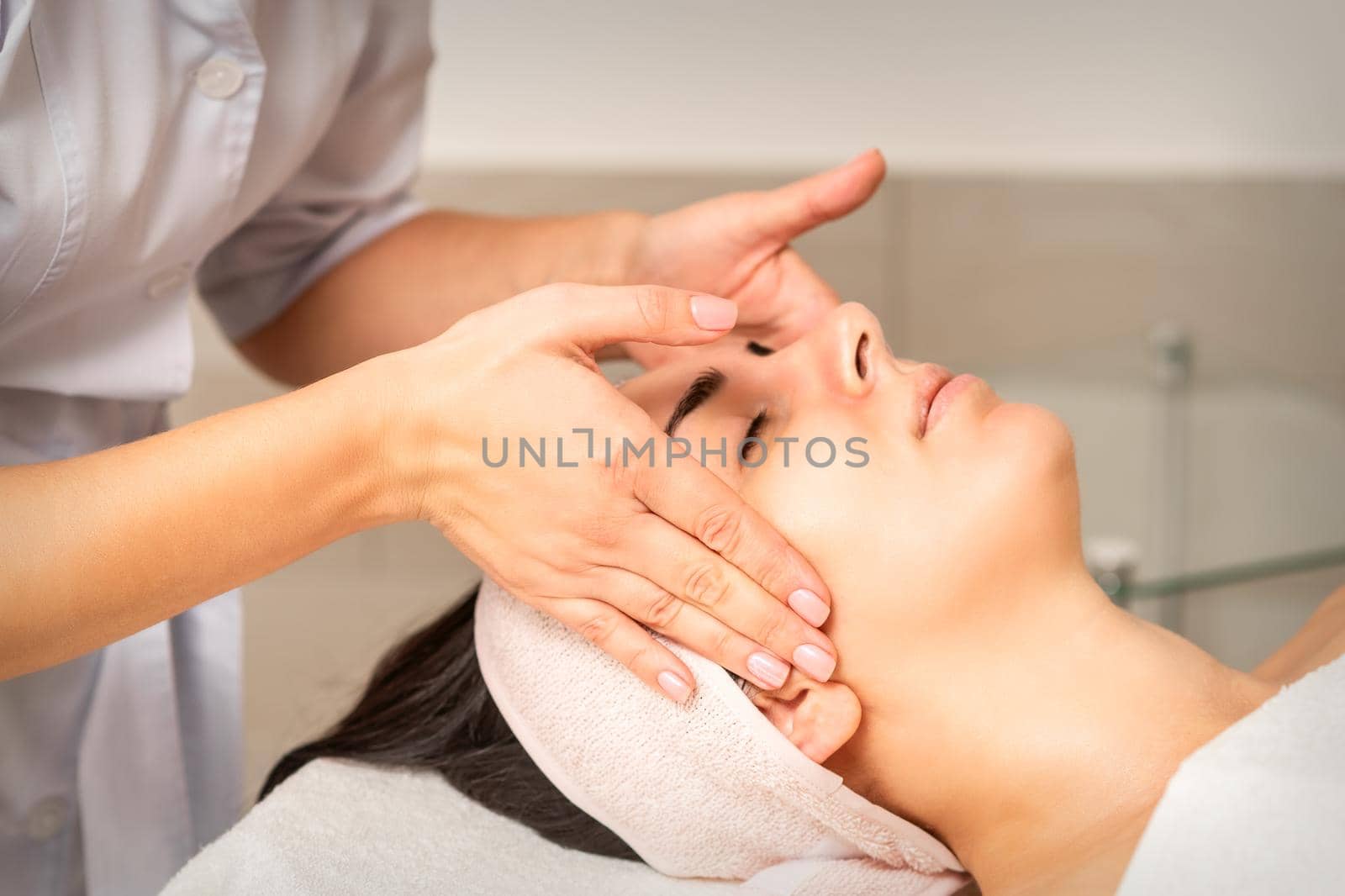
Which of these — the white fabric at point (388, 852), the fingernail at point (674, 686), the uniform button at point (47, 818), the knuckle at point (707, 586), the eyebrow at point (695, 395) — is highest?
the eyebrow at point (695, 395)

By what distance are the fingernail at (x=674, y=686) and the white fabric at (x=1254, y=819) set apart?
352 millimetres

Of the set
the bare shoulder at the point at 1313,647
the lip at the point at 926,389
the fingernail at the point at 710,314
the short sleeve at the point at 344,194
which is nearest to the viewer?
the fingernail at the point at 710,314

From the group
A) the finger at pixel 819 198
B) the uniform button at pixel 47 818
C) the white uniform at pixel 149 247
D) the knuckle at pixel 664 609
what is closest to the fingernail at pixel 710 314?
the knuckle at pixel 664 609

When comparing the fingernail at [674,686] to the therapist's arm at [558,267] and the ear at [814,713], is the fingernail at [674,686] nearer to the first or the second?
the ear at [814,713]

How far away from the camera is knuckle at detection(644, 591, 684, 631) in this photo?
892mm

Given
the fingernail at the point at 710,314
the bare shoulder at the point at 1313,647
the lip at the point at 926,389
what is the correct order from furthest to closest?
the bare shoulder at the point at 1313,647 → the lip at the point at 926,389 → the fingernail at the point at 710,314

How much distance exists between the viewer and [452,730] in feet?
3.85

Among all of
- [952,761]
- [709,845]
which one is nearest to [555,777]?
[709,845]

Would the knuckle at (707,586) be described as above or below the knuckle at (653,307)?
below

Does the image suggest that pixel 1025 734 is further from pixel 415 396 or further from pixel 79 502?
pixel 79 502

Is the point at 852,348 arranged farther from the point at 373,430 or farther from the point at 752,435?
the point at 373,430

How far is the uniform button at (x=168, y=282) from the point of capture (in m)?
1.05

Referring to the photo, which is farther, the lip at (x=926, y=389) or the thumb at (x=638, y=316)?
the lip at (x=926, y=389)

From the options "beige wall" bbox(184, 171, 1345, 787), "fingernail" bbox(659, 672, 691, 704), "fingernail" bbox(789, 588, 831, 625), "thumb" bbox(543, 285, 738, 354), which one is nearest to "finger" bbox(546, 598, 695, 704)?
"fingernail" bbox(659, 672, 691, 704)
